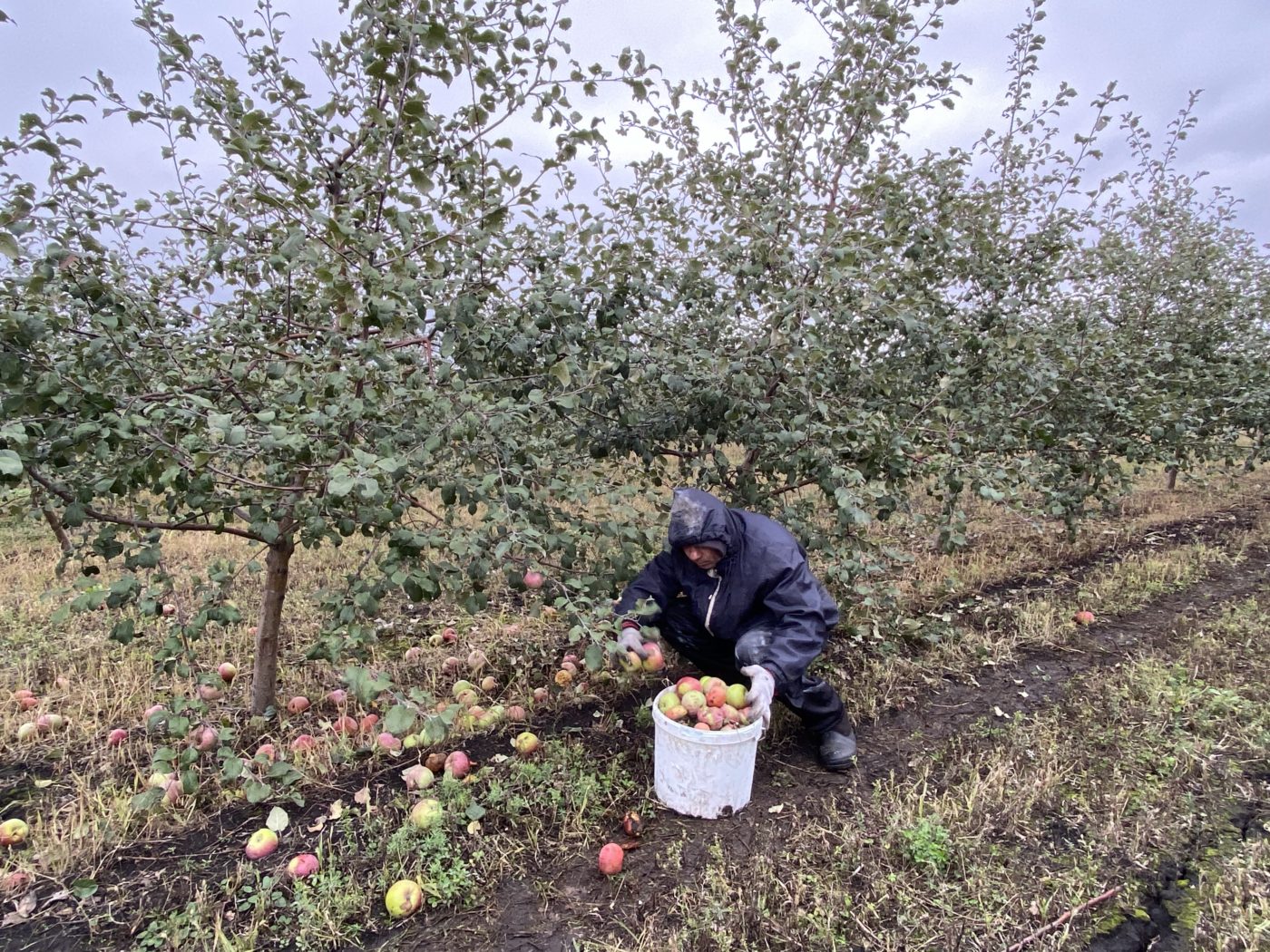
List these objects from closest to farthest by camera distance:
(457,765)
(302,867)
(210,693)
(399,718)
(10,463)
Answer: (10,463)
(399,718)
(302,867)
(457,765)
(210,693)

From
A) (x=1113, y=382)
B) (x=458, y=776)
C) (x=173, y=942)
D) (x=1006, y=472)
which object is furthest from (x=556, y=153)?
(x=1113, y=382)

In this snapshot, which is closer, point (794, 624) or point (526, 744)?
point (794, 624)

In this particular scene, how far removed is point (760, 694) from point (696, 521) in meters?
0.66

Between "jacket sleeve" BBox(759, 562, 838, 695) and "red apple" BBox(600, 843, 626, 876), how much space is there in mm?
817

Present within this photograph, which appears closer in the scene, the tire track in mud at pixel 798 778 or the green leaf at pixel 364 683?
the green leaf at pixel 364 683

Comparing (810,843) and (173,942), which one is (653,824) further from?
(173,942)

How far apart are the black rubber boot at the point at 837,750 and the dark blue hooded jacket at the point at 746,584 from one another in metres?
0.31

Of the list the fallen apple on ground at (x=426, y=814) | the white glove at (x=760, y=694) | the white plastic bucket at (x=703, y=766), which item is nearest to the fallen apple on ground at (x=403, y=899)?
the fallen apple on ground at (x=426, y=814)

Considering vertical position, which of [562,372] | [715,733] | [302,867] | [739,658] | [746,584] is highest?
[562,372]

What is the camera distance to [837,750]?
299cm

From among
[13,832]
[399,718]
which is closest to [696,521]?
[399,718]

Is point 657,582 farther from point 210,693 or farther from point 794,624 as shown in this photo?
point 210,693

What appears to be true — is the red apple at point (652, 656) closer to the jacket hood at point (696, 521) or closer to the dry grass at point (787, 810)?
the dry grass at point (787, 810)

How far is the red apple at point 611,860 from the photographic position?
2355mm
